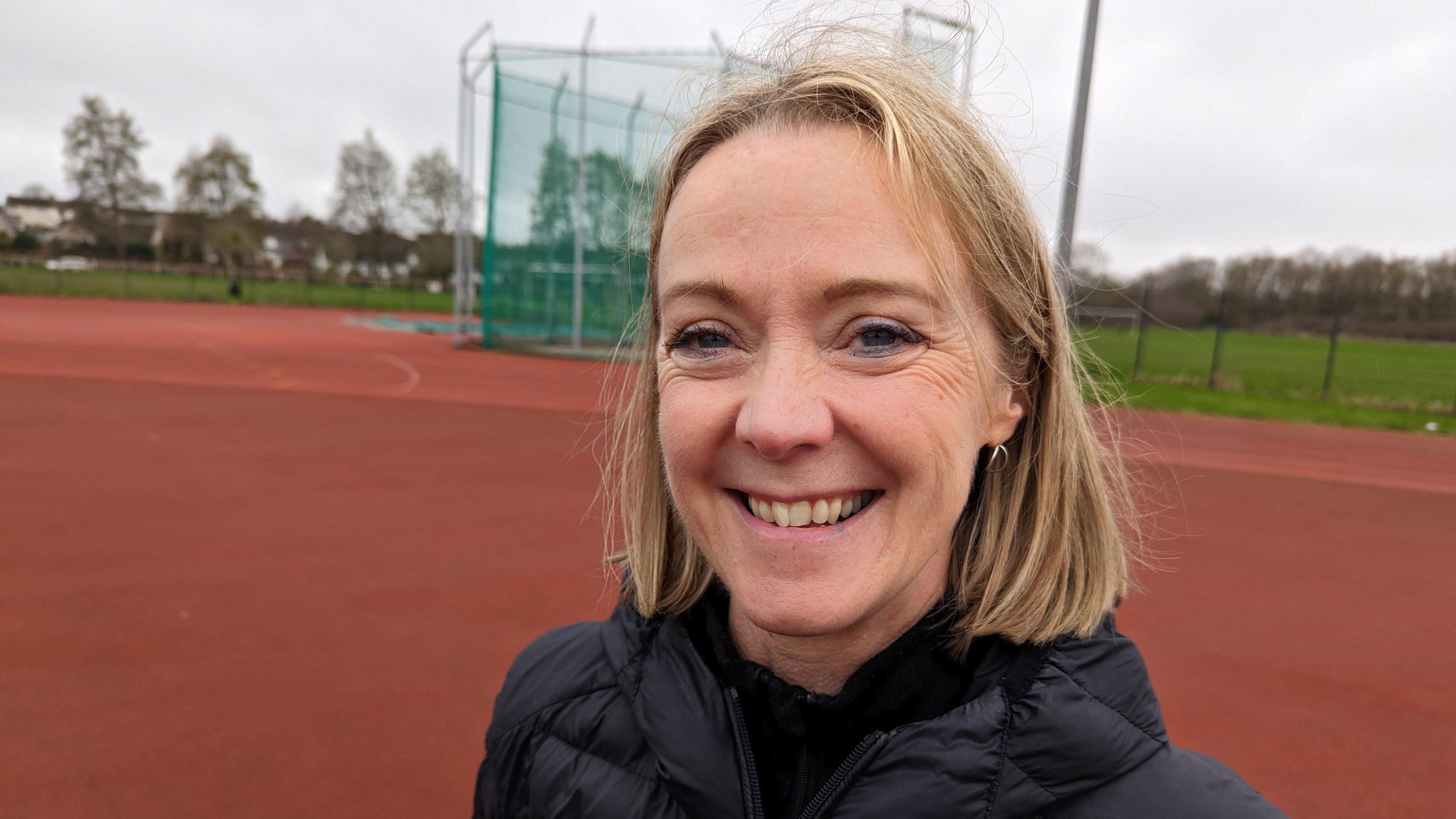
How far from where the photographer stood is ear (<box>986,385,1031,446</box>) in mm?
1311

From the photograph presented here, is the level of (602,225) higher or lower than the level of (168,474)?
higher

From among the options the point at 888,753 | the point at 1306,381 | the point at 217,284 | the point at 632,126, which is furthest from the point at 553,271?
the point at 217,284

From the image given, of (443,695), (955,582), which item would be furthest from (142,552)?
(955,582)

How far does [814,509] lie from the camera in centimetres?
116

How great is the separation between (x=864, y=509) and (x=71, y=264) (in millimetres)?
63684

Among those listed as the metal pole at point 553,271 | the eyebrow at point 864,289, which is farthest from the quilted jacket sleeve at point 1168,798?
the metal pole at point 553,271

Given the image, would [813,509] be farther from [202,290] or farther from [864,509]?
[202,290]

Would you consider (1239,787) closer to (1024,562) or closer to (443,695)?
(1024,562)

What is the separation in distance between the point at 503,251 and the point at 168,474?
12576mm

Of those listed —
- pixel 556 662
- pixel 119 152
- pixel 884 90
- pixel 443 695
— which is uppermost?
pixel 119 152

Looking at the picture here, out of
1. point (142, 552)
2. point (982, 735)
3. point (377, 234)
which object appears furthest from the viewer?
point (377, 234)

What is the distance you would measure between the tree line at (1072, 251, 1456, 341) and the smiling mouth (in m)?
15.4

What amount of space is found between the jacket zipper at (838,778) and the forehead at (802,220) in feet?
2.02

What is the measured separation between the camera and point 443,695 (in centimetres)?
366
